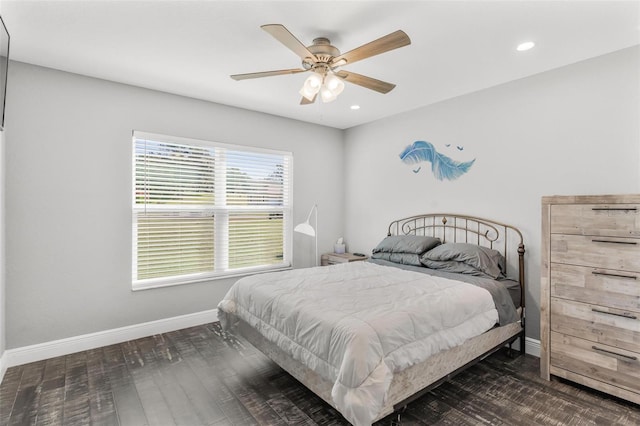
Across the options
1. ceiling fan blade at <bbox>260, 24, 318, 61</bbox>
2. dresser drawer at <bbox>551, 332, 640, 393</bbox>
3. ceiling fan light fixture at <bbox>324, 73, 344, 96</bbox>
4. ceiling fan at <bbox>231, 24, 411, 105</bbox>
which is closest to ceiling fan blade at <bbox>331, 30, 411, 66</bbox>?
ceiling fan at <bbox>231, 24, 411, 105</bbox>

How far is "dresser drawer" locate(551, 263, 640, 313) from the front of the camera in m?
2.14

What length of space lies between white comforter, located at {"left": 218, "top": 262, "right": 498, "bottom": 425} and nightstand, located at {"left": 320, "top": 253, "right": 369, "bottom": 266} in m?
1.38

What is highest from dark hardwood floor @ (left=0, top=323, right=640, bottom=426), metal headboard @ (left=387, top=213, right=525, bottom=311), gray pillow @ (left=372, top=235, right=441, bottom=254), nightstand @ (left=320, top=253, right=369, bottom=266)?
metal headboard @ (left=387, top=213, right=525, bottom=311)

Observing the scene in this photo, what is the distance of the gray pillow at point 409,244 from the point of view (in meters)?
3.53

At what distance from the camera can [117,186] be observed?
3.26m

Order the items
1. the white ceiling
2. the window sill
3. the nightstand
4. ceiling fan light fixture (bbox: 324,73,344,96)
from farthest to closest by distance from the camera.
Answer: the nightstand < the window sill < ceiling fan light fixture (bbox: 324,73,344,96) < the white ceiling

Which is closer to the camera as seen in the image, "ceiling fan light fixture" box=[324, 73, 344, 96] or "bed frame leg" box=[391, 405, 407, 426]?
"bed frame leg" box=[391, 405, 407, 426]

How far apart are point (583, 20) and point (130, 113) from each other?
3938 millimetres

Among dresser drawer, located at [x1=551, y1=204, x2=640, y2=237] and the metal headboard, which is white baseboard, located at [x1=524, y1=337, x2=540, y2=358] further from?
dresser drawer, located at [x1=551, y1=204, x2=640, y2=237]

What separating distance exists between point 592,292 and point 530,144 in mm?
1474

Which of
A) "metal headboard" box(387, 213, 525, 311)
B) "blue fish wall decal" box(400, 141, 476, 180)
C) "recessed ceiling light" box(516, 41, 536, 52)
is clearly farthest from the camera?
"blue fish wall decal" box(400, 141, 476, 180)

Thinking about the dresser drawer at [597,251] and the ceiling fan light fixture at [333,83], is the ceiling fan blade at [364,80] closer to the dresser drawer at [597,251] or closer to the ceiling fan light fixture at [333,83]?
the ceiling fan light fixture at [333,83]

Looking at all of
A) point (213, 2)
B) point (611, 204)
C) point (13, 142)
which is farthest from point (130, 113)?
point (611, 204)

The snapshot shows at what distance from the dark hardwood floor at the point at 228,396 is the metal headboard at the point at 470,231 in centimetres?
88
